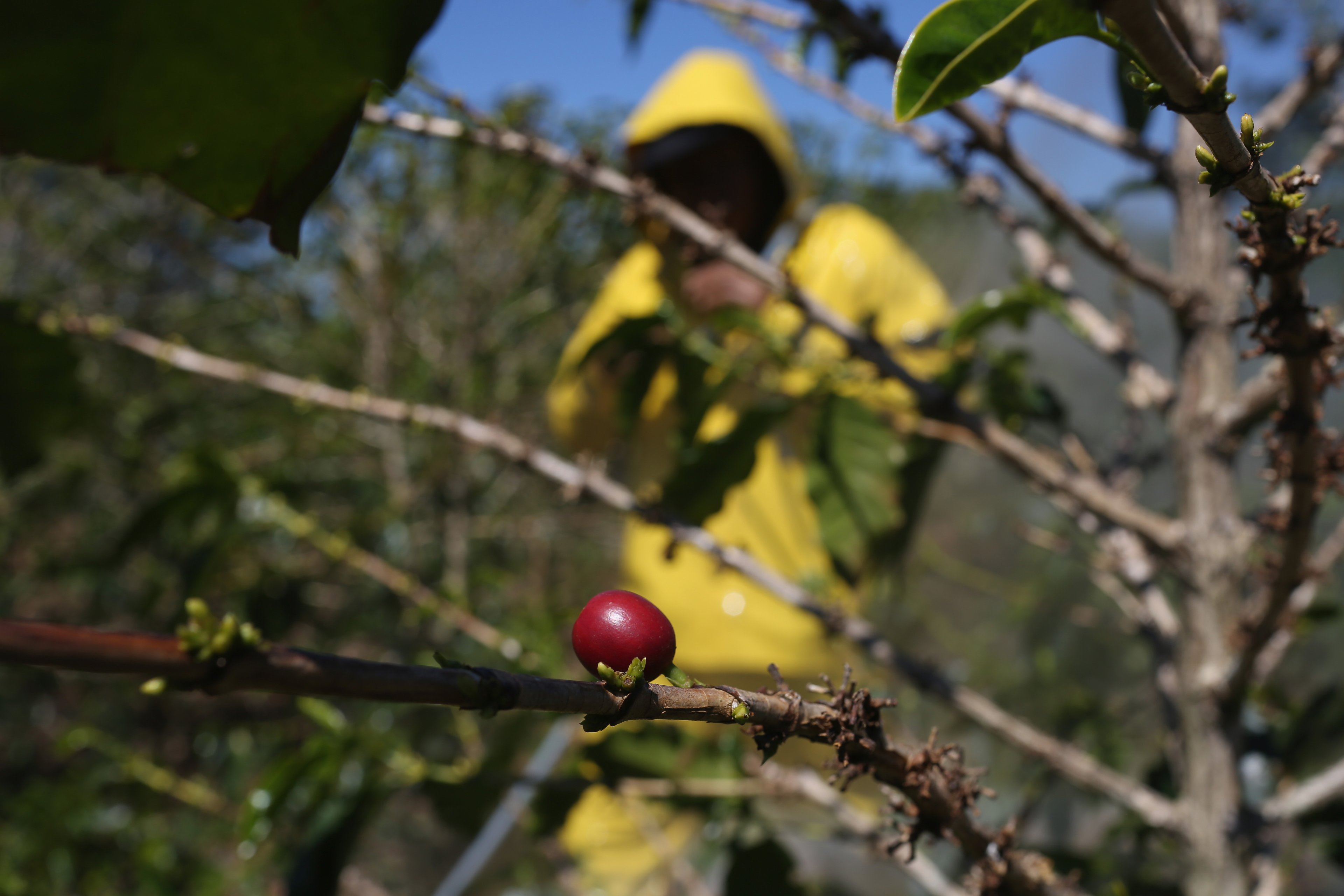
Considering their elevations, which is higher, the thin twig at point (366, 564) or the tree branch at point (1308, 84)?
the tree branch at point (1308, 84)

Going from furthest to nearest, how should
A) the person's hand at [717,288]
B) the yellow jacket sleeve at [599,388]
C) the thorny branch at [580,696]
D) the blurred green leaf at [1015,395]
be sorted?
the yellow jacket sleeve at [599,388]
the person's hand at [717,288]
the blurred green leaf at [1015,395]
the thorny branch at [580,696]

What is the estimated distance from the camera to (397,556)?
6.13 ft

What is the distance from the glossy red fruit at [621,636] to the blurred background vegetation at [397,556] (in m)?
0.40

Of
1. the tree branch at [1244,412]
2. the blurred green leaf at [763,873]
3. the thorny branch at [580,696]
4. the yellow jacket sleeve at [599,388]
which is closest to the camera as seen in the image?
the thorny branch at [580,696]

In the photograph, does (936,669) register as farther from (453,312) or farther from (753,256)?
(453,312)

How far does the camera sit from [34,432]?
646mm

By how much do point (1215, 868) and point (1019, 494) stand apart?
105cm

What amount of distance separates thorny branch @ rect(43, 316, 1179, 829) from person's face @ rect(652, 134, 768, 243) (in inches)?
29.6

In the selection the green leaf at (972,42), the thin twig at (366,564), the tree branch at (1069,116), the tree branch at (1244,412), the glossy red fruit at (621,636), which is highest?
the tree branch at (1069,116)

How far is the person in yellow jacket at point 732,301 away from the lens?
1259 millimetres

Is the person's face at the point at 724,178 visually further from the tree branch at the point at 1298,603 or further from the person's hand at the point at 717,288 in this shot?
the tree branch at the point at 1298,603

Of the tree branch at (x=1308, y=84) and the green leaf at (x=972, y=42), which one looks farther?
the tree branch at (x=1308, y=84)

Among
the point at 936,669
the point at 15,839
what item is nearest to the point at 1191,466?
the point at 936,669

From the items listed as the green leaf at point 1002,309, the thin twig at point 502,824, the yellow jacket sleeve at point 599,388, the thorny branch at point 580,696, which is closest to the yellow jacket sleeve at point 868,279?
the yellow jacket sleeve at point 599,388
